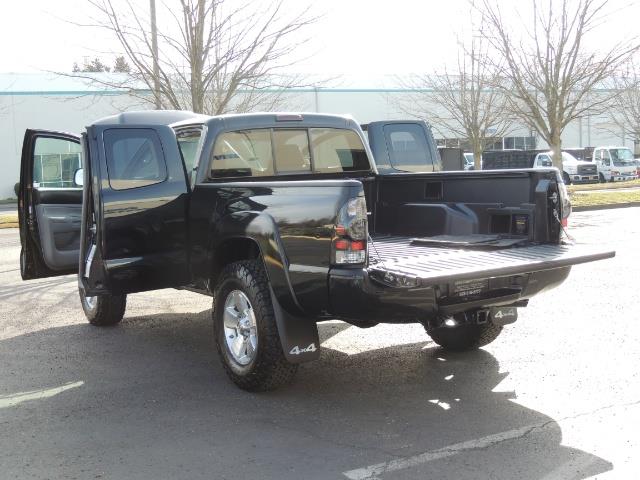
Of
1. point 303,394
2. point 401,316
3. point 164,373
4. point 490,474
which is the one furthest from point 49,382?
point 490,474

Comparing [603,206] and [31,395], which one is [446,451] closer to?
[31,395]

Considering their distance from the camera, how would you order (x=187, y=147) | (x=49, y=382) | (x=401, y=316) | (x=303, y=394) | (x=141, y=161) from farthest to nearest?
(x=187, y=147), (x=141, y=161), (x=49, y=382), (x=303, y=394), (x=401, y=316)

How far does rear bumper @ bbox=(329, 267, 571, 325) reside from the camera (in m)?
4.34

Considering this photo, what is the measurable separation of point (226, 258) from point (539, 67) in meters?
19.7

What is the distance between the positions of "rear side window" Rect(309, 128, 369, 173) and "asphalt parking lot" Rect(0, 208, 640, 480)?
1.54 m

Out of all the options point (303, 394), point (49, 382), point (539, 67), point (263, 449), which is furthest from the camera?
point (539, 67)

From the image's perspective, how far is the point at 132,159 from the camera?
6086 millimetres

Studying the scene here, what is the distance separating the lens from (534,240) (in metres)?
5.21

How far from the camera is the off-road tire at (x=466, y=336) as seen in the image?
6027 mm

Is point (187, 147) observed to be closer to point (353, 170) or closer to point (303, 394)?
point (353, 170)

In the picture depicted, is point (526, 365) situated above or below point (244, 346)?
below

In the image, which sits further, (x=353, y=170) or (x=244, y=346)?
(x=353, y=170)

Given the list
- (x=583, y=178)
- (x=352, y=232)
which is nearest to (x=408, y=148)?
(x=352, y=232)

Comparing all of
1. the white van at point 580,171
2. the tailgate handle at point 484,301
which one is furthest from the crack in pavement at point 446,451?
the white van at point 580,171
